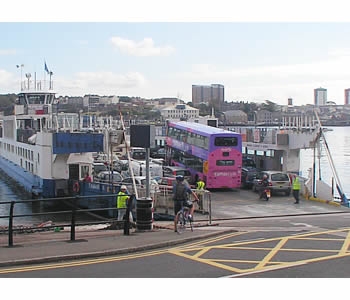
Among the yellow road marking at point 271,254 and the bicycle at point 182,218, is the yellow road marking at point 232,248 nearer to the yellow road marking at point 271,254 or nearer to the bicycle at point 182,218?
the yellow road marking at point 271,254

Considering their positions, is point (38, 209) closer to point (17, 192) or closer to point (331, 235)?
point (17, 192)

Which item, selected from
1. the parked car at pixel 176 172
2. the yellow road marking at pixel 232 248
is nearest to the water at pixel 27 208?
the parked car at pixel 176 172

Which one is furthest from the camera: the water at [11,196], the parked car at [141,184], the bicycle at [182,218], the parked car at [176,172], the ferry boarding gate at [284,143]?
the water at [11,196]

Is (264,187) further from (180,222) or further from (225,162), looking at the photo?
(180,222)

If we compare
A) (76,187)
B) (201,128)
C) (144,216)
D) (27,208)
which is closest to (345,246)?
(144,216)

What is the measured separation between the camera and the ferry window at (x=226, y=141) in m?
33.6

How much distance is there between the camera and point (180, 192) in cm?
1388

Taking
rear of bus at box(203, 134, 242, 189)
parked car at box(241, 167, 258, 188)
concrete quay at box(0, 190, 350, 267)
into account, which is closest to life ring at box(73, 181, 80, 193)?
rear of bus at box(203, 134, 242, 189)

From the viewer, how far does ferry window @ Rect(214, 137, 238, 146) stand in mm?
33625

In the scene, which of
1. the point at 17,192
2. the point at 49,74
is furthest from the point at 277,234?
the point at 49,74

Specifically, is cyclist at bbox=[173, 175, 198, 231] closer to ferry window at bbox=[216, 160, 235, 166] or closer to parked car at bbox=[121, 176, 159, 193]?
parked car at bbox=[121, 176, 159, 193]

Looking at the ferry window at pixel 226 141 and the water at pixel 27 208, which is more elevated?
the ferry window at pixel 226 141

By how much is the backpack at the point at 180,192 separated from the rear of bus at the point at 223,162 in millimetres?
19568

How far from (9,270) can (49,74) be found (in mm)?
44461
